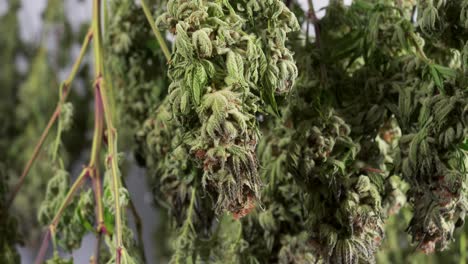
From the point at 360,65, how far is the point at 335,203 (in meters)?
0.22

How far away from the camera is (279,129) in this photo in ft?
2.52

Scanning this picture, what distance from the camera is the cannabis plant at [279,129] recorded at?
0.55m

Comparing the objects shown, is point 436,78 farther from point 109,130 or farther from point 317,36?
point 109,130

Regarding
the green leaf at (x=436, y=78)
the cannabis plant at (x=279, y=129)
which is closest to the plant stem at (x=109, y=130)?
the cannabis plant at (x=279, y=129)

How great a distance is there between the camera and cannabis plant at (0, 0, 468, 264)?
21.7 inches

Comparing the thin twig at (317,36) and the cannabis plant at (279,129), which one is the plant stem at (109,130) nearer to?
the cannabis plant at (279,129)

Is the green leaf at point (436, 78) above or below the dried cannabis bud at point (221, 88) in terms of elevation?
below

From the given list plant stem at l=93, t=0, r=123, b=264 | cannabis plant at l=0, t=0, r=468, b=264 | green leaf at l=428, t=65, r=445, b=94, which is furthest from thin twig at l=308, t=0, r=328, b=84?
plant stem at l=93, t=0, r=123, b=264

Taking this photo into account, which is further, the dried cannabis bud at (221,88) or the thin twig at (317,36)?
the thin twig at (317,36)

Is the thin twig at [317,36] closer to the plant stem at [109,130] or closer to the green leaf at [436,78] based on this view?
the green leaf at [436,78]

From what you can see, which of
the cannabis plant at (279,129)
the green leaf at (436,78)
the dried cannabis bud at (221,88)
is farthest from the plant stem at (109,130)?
the green leaf at (436,78)

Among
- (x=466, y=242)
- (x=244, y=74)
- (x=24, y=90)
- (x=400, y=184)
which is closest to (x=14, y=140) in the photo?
(x=24, y=90)

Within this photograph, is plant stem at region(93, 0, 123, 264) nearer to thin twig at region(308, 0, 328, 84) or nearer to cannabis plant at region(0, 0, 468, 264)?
cannabis plant at region(0, 0, 468, 264)

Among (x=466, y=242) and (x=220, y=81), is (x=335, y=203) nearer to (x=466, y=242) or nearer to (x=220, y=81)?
(x=220, y=81)
